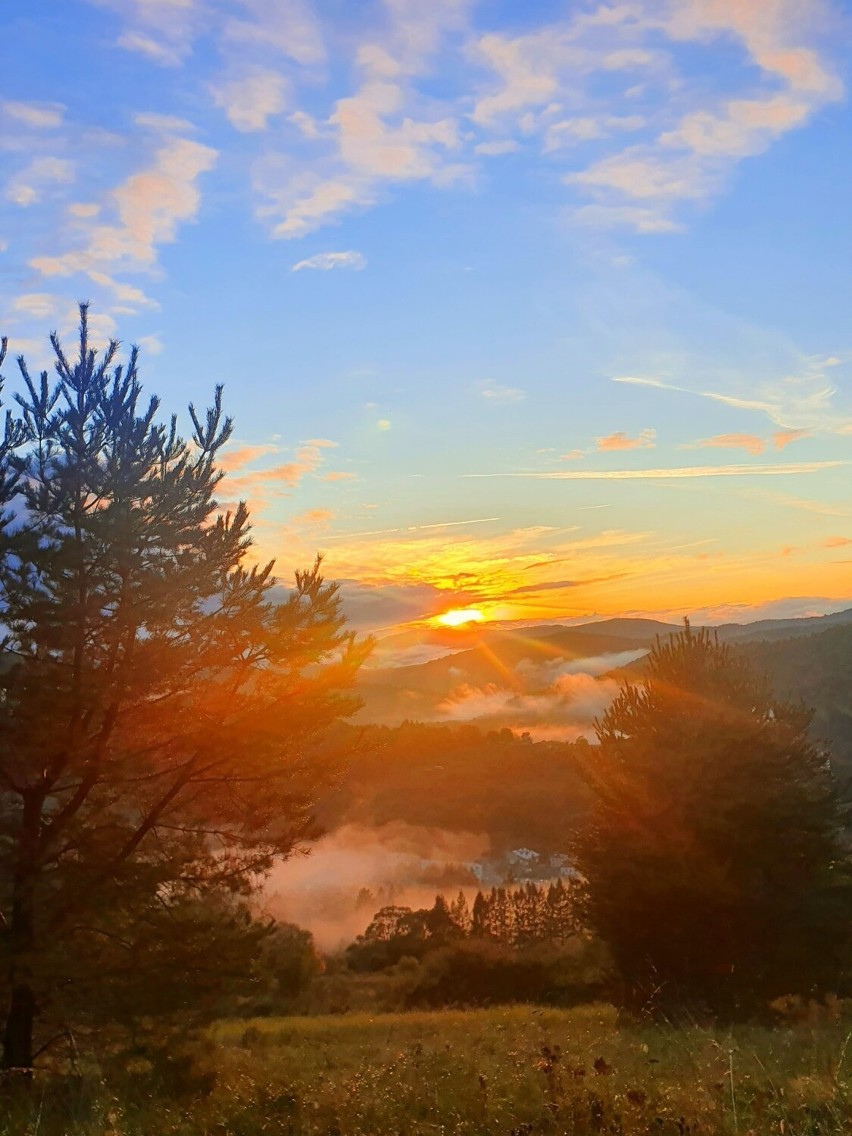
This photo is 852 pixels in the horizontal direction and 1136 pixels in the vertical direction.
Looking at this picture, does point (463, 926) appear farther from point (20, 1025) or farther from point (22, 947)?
point (22, 947)

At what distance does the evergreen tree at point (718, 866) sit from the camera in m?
17.4

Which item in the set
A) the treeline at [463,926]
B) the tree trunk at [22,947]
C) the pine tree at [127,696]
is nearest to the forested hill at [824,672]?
the treeline at [463,926]

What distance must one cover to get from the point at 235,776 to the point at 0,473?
500cm

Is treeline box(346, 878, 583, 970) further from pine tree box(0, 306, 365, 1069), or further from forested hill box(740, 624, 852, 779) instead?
forested hill box(740, 624, 852, 779)

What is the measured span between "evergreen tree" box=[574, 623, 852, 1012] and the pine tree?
888cm

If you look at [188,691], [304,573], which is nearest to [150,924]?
[188,691]

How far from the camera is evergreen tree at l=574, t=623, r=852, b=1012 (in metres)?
17.4

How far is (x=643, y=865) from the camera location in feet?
58.2

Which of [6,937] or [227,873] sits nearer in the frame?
[6,937]

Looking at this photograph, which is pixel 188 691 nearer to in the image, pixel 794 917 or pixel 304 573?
pixel 304 573

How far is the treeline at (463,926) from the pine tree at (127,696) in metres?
46.7

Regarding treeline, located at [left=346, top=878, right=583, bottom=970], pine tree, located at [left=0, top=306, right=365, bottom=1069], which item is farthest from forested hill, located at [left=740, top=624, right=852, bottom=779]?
pine tree, located at [left=0, top=306, right=365, bottom=1069]

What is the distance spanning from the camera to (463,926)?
262ft

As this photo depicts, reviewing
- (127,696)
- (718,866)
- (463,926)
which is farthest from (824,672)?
(127,696)
